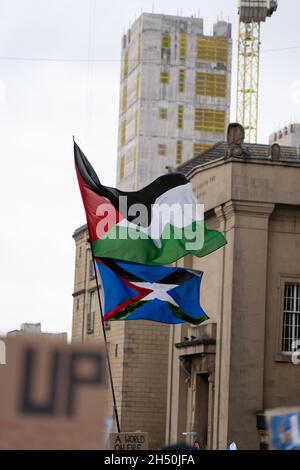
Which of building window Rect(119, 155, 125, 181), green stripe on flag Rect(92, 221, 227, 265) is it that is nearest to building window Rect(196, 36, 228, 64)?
building window Rect(119, 155, 125, 181)

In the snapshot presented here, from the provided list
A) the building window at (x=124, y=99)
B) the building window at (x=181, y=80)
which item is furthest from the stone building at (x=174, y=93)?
the building window at (x=124, y=99)

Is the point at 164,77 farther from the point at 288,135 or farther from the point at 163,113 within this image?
the point at 288,135

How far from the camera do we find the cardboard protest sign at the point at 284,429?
26.2 feet

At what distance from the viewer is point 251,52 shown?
135375mm

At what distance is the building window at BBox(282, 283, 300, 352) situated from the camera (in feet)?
108

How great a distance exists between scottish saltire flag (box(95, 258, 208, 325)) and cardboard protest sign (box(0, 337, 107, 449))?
1389 centimetres

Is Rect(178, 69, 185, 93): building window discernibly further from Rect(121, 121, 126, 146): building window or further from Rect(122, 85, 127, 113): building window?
Rect(121, 121, 126, 146): building window

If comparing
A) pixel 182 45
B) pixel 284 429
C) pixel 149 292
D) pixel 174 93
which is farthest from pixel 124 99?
pixel 284 429

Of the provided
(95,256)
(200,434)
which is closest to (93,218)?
(95,256)

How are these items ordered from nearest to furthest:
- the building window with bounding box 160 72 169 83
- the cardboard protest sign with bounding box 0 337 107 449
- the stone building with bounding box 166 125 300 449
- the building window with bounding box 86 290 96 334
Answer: the cardboard protest sign with bounding box 0 337 107 449 < the stone building with bounding box 166 125 300 449 < the building window with bounding box 86 290 96 334 < the building window with bounding box 160 72 169 83

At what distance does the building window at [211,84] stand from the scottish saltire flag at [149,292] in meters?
111

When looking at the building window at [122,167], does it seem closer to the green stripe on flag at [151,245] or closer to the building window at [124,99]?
the building window at [124,99]

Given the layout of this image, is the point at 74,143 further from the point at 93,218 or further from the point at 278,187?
the point at 278,187

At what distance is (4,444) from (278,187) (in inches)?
1068
